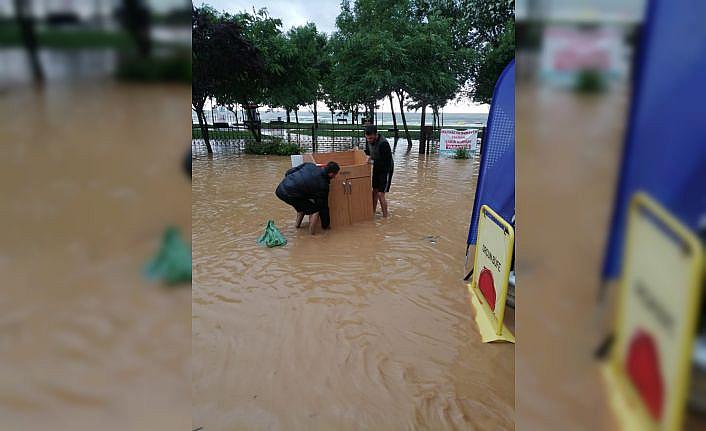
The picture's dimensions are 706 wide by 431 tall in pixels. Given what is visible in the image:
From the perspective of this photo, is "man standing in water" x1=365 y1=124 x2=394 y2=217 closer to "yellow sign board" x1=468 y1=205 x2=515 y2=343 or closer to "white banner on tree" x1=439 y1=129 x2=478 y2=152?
"yellow sign board" x1=468 y1=205 x2=515 y2=343

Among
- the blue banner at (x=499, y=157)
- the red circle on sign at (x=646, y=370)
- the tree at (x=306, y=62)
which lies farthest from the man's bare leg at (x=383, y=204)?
the tree at (x=306, y=62)

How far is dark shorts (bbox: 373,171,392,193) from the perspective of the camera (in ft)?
20.9

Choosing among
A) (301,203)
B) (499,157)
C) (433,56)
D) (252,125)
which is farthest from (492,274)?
(252,125)

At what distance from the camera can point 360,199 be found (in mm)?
6414

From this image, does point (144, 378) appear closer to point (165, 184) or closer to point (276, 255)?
point (165, 184)

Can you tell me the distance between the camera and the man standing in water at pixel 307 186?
545 centimetres

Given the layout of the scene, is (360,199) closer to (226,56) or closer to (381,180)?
(381,180)

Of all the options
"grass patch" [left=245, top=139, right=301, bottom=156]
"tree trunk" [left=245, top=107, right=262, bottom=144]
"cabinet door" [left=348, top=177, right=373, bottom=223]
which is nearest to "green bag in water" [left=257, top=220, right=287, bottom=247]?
"cabinet door" [left=348, top=177, right=373, bottom=223]

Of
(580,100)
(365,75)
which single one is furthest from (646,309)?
(365,75)

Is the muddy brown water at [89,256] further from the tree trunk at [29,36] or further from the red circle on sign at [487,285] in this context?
the red circle on sign at [487,285]

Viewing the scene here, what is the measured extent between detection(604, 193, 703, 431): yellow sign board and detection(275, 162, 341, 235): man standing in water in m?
5.18

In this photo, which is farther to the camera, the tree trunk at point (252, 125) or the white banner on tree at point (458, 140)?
the tree trunk at point (252, 125)

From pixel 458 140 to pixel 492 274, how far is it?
12.5 meters

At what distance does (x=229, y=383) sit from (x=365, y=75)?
1409 centimetres
